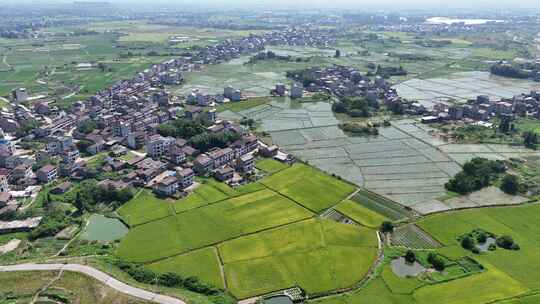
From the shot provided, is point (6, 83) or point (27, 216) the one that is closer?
point (27, 216)

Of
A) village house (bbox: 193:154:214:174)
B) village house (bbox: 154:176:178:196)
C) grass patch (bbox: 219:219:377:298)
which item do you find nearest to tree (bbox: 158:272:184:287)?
grass patch (bbox: 219:219:377:298)

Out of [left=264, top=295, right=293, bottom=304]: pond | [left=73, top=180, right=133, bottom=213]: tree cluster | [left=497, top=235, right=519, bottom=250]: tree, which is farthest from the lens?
[left=73, top=180, right=133, bottom=213]: tree cluster

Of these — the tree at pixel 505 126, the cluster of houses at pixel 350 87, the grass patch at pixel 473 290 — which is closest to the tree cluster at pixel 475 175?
the tree at pixel 505 126

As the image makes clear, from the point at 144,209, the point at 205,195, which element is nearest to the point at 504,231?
the point at 205,195

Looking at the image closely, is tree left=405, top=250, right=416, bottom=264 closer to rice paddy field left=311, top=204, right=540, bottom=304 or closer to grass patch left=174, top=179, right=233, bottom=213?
rice paddy field left=311, top=204, right=540, bottom=304

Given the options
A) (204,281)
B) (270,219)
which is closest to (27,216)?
(204,281)

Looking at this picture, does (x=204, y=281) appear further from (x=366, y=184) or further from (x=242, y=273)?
(x=366, y=184)

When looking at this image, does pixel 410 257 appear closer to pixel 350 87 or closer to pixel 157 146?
pixel 157 146
